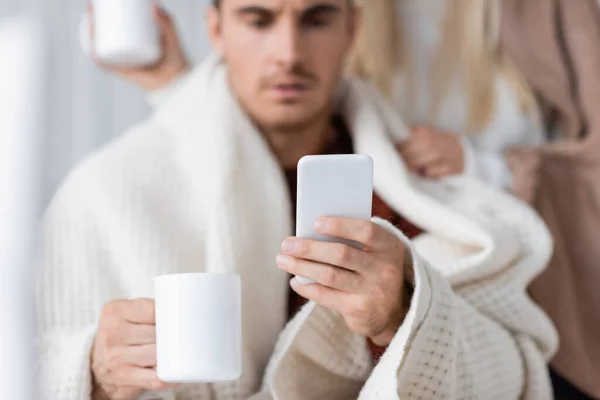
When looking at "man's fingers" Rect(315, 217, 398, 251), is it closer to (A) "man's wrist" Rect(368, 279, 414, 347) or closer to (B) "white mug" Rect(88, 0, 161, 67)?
(A) "man's wrist" Rect(368, 279, 414, 347)

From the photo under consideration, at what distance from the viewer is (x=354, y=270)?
34.7 inches

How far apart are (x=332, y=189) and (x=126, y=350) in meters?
0.32

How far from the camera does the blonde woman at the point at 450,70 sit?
1646 mm

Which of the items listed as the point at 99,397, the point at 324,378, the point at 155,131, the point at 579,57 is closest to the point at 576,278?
the point at 579,57

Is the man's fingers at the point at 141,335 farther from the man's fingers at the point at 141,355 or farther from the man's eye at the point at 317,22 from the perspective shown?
the man's eye at the point at 317,22

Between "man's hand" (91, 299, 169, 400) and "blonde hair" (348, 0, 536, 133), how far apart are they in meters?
0.88

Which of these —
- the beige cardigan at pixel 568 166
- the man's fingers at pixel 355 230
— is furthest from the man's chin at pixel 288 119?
the man's fingers at pixel 355 230

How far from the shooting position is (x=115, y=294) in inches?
47.4

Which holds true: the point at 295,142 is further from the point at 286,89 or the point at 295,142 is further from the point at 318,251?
the point at 318,251

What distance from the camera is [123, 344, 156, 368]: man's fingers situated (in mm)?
957

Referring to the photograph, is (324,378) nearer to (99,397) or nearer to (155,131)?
(99,397)

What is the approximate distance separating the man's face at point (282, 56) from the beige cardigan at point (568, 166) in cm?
39

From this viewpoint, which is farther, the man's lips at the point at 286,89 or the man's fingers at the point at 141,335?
the man's lips at the point at 286,89

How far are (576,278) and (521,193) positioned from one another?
18cm
